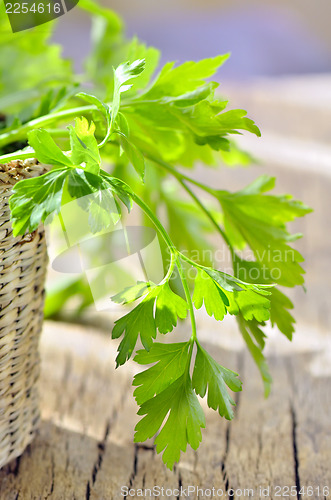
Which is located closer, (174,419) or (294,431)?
(174,419)

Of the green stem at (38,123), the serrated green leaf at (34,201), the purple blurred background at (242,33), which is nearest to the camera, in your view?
the serrated green leaf at (34,201)

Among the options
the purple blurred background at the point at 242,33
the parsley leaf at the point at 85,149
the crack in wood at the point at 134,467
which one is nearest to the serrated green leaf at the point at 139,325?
the parsley leaf at the point at 85,149

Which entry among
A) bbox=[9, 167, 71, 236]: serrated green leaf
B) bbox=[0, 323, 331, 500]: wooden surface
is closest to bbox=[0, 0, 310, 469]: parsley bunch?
bbox=[9, 167, 71, 236]: serrated green leaf

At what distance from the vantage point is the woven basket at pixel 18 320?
496mm

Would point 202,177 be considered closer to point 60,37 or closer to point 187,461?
point 187,461

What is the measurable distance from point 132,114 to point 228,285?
7.3 inches

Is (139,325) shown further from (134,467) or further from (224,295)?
(134,467)

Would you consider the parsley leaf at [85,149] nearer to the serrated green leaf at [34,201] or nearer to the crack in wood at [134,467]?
the serrated green leaf at [34,201]

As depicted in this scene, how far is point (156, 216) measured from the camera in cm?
55

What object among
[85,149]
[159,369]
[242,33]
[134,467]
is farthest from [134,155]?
[242,33]

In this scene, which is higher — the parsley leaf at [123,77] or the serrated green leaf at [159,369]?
the parsley leaf at [123,77]

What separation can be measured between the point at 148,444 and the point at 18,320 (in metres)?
0.23

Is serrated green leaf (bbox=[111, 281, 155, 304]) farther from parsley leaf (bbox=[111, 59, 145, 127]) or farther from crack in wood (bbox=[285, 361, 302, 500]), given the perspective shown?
crack in wood (bbox=[285, 361, 302, 500])

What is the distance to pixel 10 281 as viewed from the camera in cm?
52
